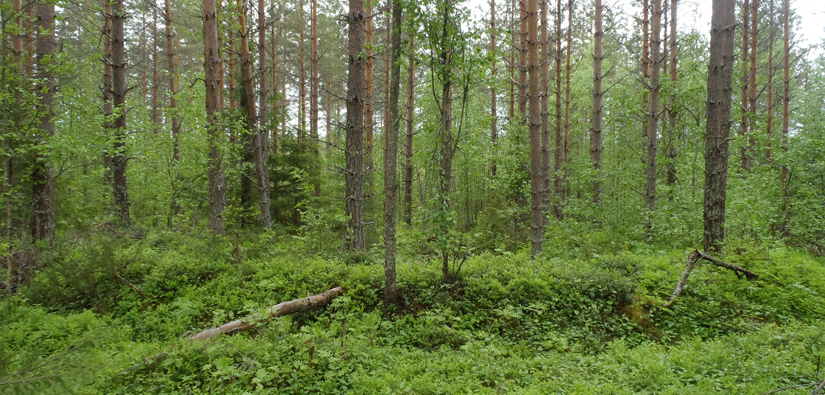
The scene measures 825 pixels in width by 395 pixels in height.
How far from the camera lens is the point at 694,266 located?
6457 millimetres

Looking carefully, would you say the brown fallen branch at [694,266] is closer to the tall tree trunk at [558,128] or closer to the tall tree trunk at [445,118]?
the tall tree trunk at [445,118]

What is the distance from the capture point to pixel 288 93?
96.1 feet

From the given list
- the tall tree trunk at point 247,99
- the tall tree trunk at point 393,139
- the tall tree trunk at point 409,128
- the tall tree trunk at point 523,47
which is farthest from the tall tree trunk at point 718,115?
the tall tree trunk at point 247,99

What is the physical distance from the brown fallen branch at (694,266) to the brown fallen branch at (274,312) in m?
5.34

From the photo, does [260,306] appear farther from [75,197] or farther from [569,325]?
[75,197]

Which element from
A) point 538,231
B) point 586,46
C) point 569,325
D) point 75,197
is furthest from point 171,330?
point 586,46

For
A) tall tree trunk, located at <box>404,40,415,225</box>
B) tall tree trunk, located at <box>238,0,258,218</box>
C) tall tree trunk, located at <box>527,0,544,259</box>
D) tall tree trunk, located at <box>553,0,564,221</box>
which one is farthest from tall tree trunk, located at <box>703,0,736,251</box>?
tall tree trunk, located at <box>238,0,258,218</box>

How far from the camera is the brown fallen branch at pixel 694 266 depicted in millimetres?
5825

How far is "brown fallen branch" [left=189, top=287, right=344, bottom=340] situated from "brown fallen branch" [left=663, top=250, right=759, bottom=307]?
5.34 meters

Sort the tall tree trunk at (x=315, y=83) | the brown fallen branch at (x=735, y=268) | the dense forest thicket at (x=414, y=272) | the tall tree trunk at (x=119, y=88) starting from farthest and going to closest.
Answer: the tall tree trunk at (x=315, y=83), the tall tree trunk at (x=119, y=88), the brown fallen branch at (x=735, y=268), the dense forest thicket at (x=414, y=272)

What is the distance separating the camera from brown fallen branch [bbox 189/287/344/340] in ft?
16.5

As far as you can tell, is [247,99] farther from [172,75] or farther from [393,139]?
[393,139]

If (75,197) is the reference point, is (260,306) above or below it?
below

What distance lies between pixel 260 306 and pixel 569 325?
16.0 feet
